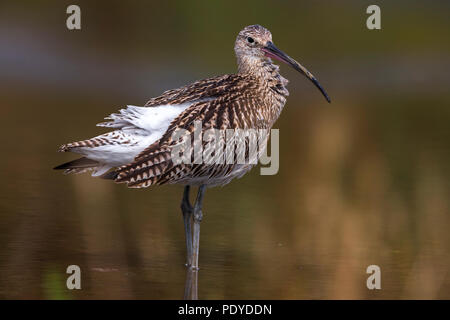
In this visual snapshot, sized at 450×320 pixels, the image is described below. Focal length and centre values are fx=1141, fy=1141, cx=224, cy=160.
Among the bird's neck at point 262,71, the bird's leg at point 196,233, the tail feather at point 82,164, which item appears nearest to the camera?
the bird's leg at point 196,233

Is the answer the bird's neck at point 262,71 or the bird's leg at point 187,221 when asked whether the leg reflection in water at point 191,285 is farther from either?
the bird's neck at point 262,71

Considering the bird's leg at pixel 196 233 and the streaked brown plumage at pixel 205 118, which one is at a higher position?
the streaked brown plumage at pixel 205 118

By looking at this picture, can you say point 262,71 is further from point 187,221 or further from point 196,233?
point 196,233

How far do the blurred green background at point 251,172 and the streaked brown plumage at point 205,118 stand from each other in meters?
0.65

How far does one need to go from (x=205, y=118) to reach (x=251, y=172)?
422cm

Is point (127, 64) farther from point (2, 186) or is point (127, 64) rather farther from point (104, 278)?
point (104, 278)

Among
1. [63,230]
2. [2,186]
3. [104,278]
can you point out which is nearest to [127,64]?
[2,186]

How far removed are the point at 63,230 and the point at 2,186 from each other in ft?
5.87

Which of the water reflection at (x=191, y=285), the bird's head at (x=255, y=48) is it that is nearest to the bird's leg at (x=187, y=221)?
the water reflection at (x=191, y=285)

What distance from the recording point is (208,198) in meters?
11.4

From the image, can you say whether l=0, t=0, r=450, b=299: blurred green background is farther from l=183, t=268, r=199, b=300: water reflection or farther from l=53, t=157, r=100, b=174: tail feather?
l=53, t=157, r=100, b=174: tail feather

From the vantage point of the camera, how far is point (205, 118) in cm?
885

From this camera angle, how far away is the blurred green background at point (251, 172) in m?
8.73

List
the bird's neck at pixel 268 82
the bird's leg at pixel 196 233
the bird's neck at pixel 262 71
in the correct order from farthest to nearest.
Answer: the bird's neck at pixel 262 71 → the bird's neck at pixel 268 82 → the bird's leg at pixel 196 233
